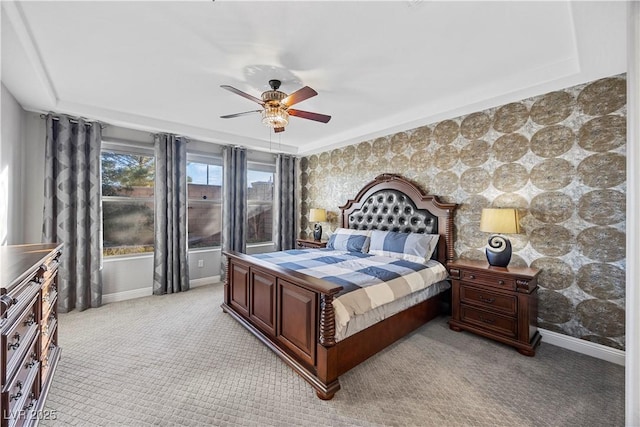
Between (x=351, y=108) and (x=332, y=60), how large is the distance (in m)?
1.15

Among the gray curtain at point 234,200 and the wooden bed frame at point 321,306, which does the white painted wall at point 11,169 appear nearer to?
the wooden bed frame at point 321,306

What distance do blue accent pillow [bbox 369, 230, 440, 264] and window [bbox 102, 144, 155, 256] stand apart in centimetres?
353

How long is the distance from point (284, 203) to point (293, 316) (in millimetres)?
3473

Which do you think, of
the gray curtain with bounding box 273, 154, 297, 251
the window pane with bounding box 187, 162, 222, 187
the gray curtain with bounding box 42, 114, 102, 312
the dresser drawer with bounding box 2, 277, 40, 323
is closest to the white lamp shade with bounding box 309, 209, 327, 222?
the gray curtain with bounding box 273, 154, 297, 251

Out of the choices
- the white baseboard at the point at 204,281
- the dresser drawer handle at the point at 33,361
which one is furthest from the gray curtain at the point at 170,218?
the dresser drawer handle at the point at 33,361

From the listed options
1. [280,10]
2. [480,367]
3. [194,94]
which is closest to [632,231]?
[480,367]

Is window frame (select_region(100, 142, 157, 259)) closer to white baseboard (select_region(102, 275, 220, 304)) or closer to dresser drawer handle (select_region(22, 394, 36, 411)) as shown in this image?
white baseboard (select_region(102, 275, 220, 304))

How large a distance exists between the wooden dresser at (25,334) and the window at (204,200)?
2.55m

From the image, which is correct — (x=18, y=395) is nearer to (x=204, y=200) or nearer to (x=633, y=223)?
(x=633, y=223)

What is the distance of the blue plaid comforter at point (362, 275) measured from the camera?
6.71ft

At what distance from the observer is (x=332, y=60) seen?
2299 millimetres

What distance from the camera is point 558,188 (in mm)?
2580

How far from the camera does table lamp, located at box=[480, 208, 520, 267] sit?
8.56 ft

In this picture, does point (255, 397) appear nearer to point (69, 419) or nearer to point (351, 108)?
point (69, 419)
